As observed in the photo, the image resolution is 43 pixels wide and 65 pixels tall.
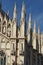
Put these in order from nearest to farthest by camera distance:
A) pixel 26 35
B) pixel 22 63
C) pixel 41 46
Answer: pixel 22 63
pixel 26 35
pixel 41 46

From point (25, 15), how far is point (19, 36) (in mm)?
2694

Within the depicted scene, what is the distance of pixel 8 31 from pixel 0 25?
1293 millimetres

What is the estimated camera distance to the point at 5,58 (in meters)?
42.5

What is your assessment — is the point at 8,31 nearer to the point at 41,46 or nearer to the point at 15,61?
the point at 15,61

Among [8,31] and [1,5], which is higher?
[1,5]

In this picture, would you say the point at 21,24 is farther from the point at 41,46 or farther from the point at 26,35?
the point at 41,46

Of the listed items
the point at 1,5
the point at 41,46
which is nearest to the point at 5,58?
the point at 1,5

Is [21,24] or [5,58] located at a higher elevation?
[21,24]

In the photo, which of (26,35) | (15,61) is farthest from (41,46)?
(15,61)

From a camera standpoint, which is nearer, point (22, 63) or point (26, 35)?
point (22, 63)

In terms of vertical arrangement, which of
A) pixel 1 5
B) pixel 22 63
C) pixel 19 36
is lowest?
pixel 22 63

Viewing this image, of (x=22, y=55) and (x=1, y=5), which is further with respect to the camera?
(x=1, y=5)

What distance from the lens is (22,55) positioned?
41625 millimetres

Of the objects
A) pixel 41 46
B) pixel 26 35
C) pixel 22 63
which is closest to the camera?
pixel 22 63
